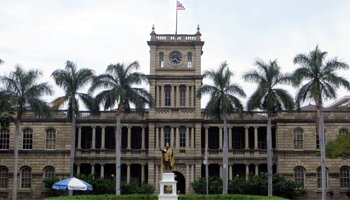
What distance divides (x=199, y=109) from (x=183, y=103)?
6.04 ft

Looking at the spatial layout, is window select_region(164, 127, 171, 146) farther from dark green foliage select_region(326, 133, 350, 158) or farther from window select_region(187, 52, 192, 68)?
dark green foliage select_region(326, 133, 350, 158)

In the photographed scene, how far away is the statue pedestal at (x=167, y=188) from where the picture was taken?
40438 mm

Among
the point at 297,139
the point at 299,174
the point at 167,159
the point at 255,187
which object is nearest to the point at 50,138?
the point at 255,187

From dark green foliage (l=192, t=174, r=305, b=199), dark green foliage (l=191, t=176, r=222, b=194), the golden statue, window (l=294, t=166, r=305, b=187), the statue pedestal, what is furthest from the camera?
window (l=294, t=166, r=305, b=187)

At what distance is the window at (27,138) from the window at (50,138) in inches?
68.5

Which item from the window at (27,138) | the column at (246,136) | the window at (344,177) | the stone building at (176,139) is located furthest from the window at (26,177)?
the window at (344,177)

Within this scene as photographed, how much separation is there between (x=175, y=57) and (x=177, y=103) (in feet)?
16.4

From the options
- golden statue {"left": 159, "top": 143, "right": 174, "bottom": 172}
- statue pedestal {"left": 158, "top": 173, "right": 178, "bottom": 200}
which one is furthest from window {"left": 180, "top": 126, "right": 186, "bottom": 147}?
statue pedestal {"left": 158, "top": 173, "right": 178, "bottom": 200}

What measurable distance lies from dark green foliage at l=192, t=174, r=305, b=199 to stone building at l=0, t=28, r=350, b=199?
357cm

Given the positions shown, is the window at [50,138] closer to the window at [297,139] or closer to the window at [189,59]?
the window at [189,59]

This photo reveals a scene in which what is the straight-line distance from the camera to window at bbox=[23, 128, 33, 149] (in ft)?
211

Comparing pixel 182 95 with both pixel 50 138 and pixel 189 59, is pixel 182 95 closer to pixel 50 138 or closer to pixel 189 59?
pixel 189 59

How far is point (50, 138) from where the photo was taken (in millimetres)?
64312

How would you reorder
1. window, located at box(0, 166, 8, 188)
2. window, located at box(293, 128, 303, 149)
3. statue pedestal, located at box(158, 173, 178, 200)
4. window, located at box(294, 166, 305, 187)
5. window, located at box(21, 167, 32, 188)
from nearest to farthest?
statue pedestal, located at box(158, 173, 178, 200) < window, located at box(294, 166, 305, 187) < window, located at box(293, 128, 303, 149) < window, located at box(0, 166, 8, 188) < window, located at box(21, 167, 32, 188)
